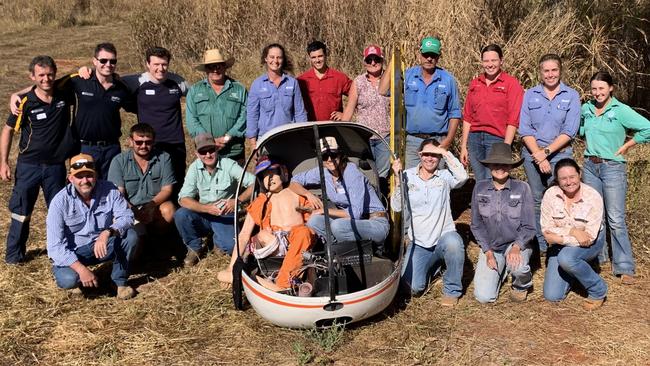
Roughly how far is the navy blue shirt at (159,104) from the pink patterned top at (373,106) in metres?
2.02

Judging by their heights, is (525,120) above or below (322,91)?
below

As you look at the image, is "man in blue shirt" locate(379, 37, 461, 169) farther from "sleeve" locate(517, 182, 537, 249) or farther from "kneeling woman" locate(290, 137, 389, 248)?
"sleeve" locate(517, 182, 537, 249)

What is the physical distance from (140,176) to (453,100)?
3.35m

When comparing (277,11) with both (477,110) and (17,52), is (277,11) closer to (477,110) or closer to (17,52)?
(477,110)

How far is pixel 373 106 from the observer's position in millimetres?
6477

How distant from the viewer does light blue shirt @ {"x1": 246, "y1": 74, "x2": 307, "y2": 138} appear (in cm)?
652

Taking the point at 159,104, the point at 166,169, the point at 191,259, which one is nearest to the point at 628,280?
the point at 191,259

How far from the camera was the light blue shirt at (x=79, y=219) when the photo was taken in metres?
5.35

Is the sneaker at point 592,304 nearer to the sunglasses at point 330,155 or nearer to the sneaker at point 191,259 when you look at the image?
the sunglasses at point 330,155

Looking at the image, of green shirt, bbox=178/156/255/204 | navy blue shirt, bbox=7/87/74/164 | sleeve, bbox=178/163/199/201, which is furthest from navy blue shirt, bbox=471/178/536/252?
navy blue shirt, bbox=7/87/74/164

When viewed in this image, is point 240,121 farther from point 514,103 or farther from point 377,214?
point 514,103

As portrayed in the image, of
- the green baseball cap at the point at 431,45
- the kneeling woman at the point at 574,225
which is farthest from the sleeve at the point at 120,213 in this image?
the kneeling woman at the point at 574,225

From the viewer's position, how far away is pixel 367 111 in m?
6.52

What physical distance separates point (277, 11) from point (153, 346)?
958 centimetres
